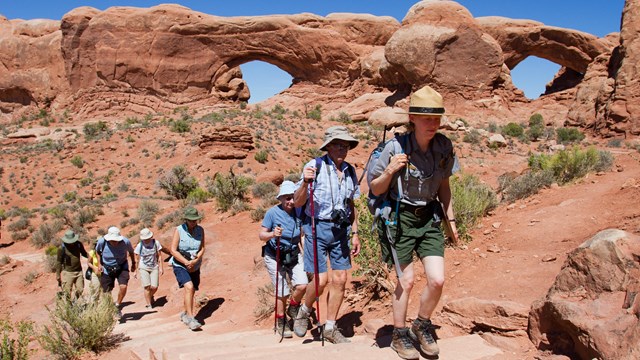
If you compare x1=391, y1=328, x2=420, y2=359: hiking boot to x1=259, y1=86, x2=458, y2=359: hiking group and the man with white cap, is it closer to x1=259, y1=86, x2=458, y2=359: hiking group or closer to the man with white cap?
x1=259, y1=86, x2=458, y2=359: hiking group

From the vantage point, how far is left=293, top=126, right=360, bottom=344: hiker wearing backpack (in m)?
4.15

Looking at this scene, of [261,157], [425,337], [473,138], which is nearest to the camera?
[425,337]

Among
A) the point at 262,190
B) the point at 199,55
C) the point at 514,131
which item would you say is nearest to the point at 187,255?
the point at 262,190

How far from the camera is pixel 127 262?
23.9 feet

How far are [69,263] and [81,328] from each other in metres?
1.94

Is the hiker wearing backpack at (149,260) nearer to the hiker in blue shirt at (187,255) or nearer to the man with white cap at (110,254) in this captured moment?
the man with white cap at (110,254)

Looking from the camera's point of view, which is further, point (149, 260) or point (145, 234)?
point (149, 260)

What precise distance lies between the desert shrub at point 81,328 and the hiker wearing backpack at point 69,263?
142cm

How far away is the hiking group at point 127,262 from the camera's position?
606 centimetres

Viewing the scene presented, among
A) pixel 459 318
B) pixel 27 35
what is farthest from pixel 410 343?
pixel 27 35

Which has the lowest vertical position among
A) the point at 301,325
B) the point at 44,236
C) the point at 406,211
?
the point at 44,236

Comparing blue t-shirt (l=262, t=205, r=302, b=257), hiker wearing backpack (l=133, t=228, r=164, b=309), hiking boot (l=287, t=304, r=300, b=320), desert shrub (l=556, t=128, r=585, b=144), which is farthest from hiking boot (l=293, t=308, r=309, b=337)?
desert shrub (l=556, t=128, r=585, b=144)

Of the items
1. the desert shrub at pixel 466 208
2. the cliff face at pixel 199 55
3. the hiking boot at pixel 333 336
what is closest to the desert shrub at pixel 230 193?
the desert shrub at pixel 466 208

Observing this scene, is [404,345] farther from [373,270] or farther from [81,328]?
[81,328]
